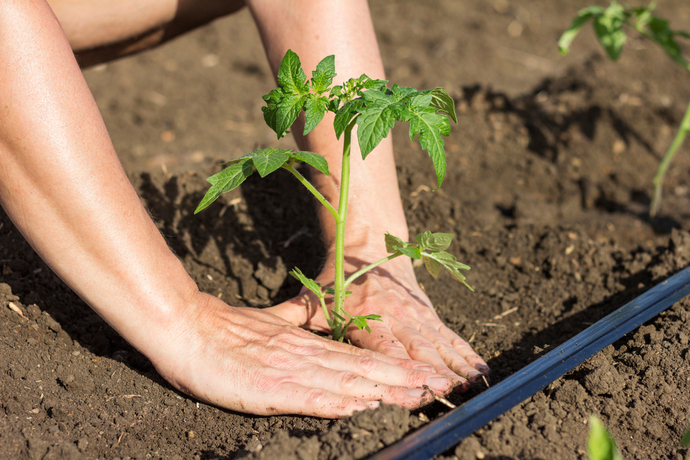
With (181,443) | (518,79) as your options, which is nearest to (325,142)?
(181,443)

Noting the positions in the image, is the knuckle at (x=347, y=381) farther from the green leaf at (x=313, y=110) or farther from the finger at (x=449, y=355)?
the green leaf at (x=313, y=110)

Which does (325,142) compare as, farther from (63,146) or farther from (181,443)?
(181,443)

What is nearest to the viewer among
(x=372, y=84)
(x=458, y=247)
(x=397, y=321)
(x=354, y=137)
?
(x=372, y=84)

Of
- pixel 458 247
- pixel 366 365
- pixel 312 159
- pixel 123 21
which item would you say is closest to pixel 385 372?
pixel 366 365

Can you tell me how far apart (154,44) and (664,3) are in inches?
195

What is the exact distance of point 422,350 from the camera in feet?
5.09

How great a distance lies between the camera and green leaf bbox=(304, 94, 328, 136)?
51.4 inches

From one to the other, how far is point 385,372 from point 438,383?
0.44ft

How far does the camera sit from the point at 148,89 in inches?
164

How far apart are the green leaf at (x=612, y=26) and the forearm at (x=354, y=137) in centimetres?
136

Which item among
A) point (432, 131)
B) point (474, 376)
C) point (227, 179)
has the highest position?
point (432, 131)

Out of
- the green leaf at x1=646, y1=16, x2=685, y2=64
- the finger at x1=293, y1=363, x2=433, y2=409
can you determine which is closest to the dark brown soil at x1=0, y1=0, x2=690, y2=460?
the finger at x1=293, y1=363, x2=433, y2=409

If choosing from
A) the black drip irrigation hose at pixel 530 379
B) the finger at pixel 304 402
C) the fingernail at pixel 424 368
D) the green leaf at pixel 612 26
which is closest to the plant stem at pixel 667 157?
the green leaf at pixel 612 26

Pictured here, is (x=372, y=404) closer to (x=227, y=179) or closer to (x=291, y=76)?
(x=227, y=179)
